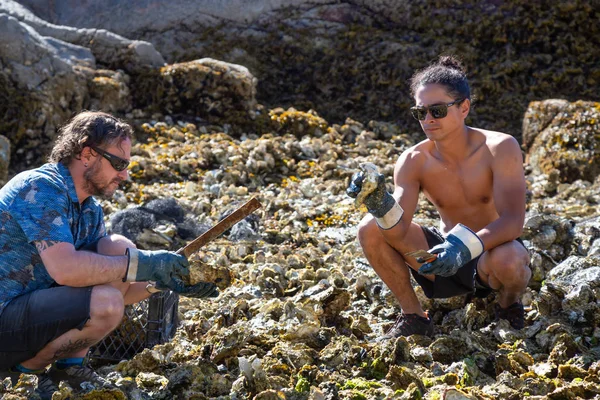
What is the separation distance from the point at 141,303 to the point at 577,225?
3.45 metres

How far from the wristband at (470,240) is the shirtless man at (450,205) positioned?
10mm

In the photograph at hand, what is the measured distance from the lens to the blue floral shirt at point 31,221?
10.8 feet

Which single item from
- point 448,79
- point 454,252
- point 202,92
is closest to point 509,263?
point 454,252

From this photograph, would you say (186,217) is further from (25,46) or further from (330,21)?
(330,21)

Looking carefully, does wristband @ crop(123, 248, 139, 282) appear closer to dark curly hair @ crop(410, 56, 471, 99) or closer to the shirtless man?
the shirtless man

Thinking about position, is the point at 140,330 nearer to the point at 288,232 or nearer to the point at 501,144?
the point at 501,144

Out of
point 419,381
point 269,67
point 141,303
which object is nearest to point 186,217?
point 141,303

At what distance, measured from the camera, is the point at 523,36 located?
40.9 feet

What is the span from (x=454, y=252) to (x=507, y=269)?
1.60ft

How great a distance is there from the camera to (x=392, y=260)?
427cm

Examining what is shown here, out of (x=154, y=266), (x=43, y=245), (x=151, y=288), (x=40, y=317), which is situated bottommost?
(x=151, y=288)

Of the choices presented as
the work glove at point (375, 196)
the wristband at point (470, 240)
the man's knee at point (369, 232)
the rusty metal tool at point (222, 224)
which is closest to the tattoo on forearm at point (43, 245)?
the rusty metal tool at point (222, 224)

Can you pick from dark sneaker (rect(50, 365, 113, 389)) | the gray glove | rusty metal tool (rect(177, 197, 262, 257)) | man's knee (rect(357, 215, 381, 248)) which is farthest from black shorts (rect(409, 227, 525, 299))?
dark sneaker (rect(50, 365, 113, 389))

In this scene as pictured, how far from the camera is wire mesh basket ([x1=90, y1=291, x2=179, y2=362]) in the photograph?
13.6ft
